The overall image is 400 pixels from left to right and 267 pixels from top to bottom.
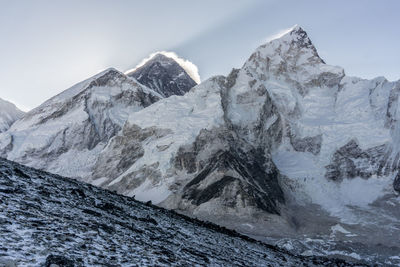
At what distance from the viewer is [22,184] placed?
2412 centimetres

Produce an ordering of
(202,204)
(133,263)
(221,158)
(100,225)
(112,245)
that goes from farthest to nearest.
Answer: (221,158), (202,204), (100,225), (112,245), (133,263)

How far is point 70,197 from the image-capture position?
27.2 metres

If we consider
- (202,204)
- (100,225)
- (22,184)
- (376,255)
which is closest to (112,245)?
(100,225)

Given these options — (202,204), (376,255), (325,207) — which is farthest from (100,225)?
(325,207)

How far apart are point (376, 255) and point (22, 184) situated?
436 feet

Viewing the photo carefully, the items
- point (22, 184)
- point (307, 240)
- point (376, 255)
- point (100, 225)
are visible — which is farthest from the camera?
point (307, 240)

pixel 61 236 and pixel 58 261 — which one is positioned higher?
pixel 61 236

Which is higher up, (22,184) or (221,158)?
(221,158)

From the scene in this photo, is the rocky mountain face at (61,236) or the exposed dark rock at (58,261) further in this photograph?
the rocky mountain face at (61,236)

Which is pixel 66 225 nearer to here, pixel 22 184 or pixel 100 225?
pixel 100 225

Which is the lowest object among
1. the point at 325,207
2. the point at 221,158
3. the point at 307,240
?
the point at 307,240

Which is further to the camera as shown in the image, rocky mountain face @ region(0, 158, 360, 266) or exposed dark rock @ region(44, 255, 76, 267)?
rocky mountain face @ region(0, 158, 360, 266)

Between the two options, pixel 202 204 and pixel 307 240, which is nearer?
pixel 307 240

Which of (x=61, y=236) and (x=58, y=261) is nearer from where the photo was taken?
(x=58, y=261)
